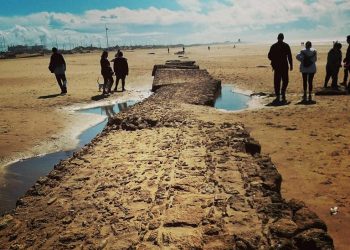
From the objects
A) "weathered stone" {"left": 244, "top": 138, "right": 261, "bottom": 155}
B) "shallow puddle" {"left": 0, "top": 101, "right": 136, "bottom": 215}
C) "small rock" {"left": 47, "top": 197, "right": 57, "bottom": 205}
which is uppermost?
"weathered stone" {"left": 244, "top": 138, "right": 261, "bottom": 155}

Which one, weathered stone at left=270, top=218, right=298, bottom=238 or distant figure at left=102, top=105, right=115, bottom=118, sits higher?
weathered stone at left=270, top=218, right=298, bottom=238

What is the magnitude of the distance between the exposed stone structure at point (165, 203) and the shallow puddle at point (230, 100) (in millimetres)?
5568

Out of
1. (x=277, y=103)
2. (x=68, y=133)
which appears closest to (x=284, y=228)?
(x=68, y=133)

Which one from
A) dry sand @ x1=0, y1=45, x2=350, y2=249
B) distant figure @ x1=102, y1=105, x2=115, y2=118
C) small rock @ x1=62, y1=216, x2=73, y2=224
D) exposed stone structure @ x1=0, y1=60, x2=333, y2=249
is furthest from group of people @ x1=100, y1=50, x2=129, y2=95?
small rock @ x1=62, y1=216, x2=73, y2=224

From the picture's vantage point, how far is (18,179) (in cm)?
568

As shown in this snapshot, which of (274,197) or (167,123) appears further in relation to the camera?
(167,123)

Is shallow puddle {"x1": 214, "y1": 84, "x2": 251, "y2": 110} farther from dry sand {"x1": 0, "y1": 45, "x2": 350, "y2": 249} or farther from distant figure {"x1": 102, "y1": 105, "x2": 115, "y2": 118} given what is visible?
distant figure {"x1": 102, "y1": 105, "x2": 115, "y2": 118}

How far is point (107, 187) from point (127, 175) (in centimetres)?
38

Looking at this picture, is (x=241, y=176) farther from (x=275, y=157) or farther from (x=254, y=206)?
(x=275, y=157)

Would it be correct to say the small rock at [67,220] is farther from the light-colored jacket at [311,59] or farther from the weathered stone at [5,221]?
the light-colored jacket at [311,59]

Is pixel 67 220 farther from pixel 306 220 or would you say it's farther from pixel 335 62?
pixel 335 62

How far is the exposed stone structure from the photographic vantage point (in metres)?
2.81

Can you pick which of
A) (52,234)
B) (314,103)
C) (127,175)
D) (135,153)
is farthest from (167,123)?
(314,103)

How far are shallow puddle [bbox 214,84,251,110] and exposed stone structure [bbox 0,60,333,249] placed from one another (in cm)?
557
